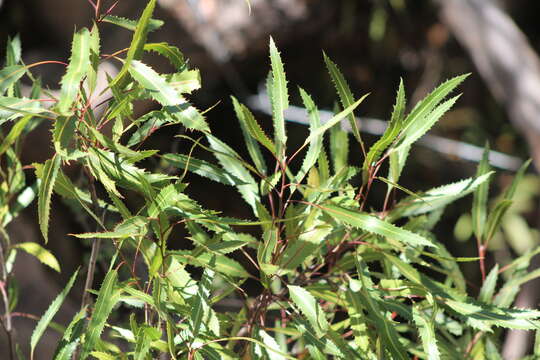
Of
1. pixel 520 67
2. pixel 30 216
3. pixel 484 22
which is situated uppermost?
pixel 484 22

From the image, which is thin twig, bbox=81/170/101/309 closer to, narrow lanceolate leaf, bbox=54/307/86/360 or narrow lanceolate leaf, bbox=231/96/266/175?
narrow lanceolate leaf, bbox=54/307/86/360

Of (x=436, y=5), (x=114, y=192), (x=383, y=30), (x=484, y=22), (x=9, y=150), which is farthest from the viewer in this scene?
(x=383, y=30)

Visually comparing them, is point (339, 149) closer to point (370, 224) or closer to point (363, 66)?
point (370, 224)

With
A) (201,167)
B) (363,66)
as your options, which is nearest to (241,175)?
(201,167)

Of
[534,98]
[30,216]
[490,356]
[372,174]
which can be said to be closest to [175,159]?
[372,174]

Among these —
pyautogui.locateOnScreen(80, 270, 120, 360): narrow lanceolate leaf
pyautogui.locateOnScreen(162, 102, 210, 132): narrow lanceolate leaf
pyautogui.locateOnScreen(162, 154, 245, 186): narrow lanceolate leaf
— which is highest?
pyautogui.locateOnScreen(162, 102, 210, 132): narrow lanceolate leaf

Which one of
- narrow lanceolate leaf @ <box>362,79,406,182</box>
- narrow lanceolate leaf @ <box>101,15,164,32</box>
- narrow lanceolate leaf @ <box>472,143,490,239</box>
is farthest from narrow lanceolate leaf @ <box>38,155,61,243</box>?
narrow lanceolate leaf @ <box>472,143,490,239</box>

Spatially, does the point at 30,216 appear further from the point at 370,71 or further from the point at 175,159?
the point at 370,71
